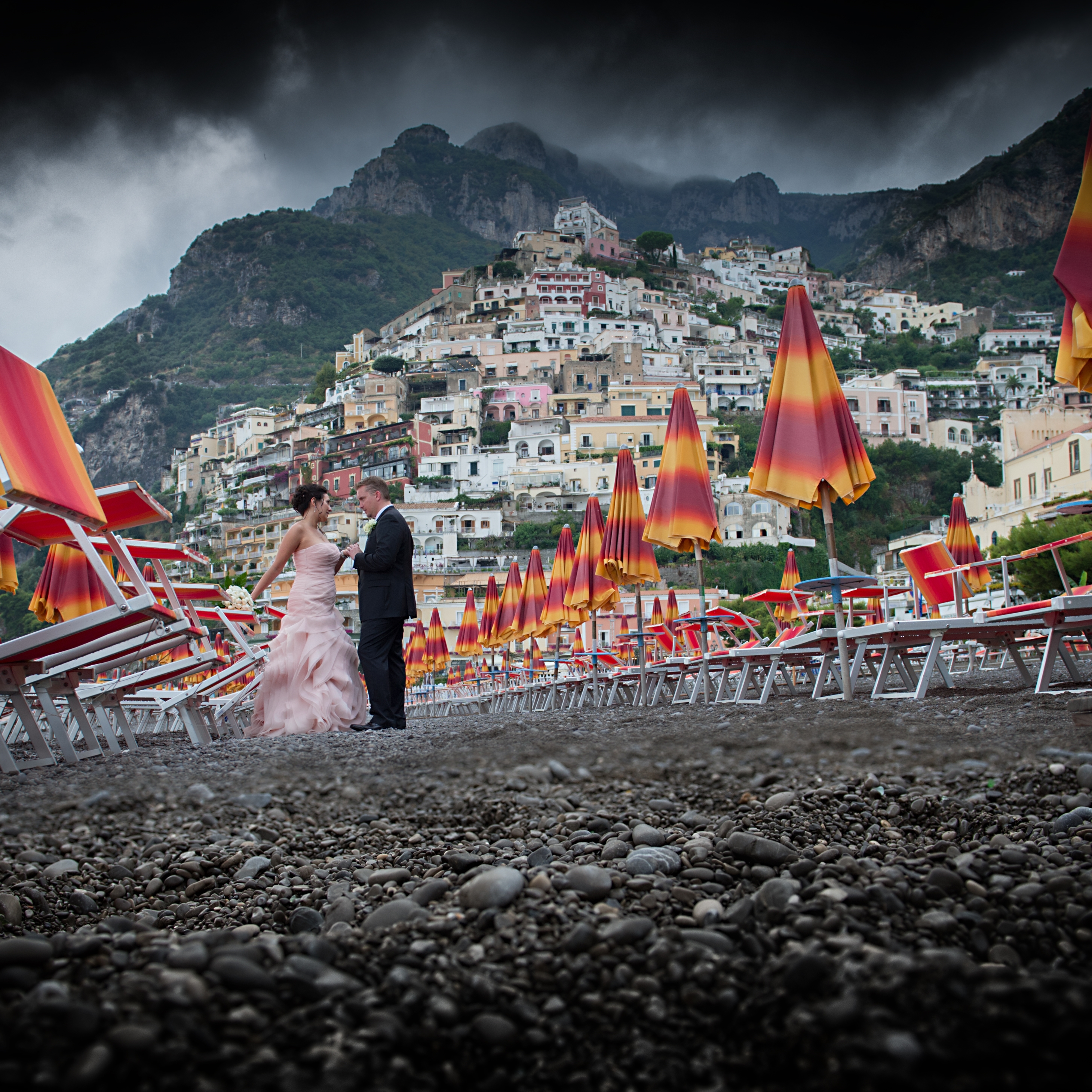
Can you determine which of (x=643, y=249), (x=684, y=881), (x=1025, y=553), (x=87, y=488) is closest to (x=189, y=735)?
(x=87, y=488)

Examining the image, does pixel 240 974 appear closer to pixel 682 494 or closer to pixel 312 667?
pixel 312 667

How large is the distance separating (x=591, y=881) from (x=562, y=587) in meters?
13.0

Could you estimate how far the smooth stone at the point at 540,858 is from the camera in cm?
211

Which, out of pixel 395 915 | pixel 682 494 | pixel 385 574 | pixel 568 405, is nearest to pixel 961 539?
pixel 682 494

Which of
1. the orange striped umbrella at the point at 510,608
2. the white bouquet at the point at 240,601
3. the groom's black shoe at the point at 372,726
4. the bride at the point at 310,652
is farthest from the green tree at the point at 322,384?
the groom's black shoe at the point at 372,726

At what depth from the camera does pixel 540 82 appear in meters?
7.93

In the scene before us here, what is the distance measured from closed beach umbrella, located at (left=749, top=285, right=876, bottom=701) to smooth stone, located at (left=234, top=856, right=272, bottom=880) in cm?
403

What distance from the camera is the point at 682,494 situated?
8.02 metres

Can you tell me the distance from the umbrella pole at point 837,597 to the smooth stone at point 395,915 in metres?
3.72

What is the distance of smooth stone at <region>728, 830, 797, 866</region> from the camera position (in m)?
2.01

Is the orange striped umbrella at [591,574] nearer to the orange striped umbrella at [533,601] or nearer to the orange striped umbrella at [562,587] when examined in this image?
the orange striped umbrella at [562,587]

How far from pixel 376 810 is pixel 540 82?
23.9 ft

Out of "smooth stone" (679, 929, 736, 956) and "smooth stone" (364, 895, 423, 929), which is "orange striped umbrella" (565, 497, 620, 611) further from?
"smooth stone" (679, 929, 736, 956)

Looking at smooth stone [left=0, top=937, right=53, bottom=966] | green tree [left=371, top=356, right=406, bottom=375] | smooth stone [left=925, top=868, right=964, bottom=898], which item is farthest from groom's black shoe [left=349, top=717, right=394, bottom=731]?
green tree [left=371, top=356, right=406, bottom=375]
